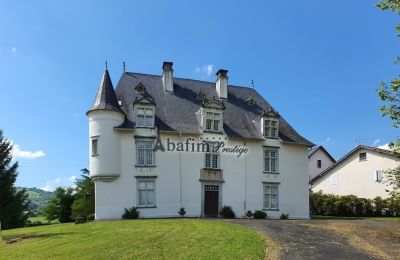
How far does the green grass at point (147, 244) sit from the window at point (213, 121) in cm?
1163

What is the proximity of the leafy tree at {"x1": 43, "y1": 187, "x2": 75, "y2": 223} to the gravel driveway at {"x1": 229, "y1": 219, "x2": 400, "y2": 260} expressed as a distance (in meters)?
29.2

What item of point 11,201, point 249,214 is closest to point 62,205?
point 11,201

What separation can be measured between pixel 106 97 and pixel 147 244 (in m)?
15.7

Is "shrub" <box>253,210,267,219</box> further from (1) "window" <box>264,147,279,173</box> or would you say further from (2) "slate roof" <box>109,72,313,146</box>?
(2) "slate roof" <box>109,72,313,146</box>

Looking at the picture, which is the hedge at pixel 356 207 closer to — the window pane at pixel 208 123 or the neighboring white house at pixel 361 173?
the neighboring white house at pixel 361 173

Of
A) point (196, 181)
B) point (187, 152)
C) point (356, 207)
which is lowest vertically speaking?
point (356, 207)

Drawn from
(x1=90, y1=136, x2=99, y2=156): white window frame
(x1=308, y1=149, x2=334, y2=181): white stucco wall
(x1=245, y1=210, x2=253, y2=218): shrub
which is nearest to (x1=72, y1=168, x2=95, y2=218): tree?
(x1=90, y1=136, x2=99, y2=156): white window frame

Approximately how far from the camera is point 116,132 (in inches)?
1158

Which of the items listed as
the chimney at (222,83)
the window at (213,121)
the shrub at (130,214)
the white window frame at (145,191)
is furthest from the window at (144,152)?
the chimney at (222,83)

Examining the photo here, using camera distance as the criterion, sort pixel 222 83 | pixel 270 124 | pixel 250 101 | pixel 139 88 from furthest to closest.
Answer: pixel 250 101
pixel 222 83
pixel 270 124
pixel 139 88

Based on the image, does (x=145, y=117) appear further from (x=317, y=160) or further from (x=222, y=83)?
(x=317, y=160)

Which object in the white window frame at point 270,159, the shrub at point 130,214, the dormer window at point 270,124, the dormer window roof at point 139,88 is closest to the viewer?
the shrub at point 130,214

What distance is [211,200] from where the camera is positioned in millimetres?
31422

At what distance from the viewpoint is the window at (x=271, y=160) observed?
33.3 meters
